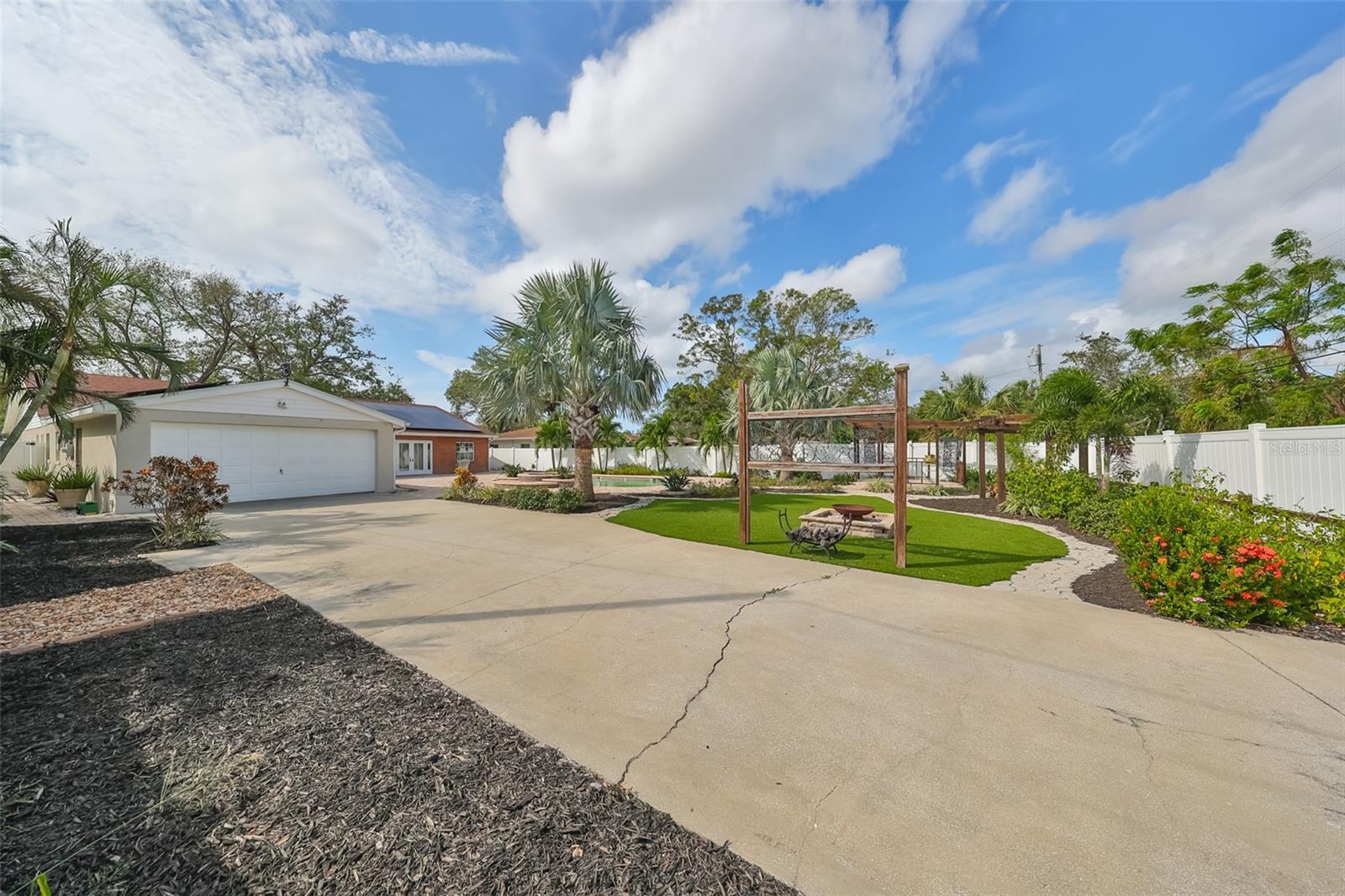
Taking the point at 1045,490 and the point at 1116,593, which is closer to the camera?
the point at 1116,593

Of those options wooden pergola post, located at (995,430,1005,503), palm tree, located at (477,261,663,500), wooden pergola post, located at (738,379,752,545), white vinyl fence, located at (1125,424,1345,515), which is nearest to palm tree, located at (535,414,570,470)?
palm tree, located at (477,261,663,500)

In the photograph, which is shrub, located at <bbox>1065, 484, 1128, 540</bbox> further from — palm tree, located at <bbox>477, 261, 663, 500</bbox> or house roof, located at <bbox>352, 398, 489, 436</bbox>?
house roof, located at <bbox>352, 398, 489, 436</bbox>

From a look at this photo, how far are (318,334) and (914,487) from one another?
31.4 metres

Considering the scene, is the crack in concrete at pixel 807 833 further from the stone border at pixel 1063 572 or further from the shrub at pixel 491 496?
the shrub at pixel 491 496

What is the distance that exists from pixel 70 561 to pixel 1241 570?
44.2 ft

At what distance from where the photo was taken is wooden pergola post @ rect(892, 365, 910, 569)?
6.14 m

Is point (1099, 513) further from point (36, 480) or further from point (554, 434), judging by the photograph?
point (36, 480)

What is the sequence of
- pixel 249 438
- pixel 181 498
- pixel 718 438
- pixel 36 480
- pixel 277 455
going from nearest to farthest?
1. pixel 181 498
2. pixel 249 438
3. pixel 277 455
4. pixel 36 480
5. pixel 718 438

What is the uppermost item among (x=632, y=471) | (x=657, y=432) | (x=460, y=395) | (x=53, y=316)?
(x=460, y=395)

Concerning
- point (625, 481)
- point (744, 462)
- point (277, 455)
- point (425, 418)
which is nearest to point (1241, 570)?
point (744, 462)

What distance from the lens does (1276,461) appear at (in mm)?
7230

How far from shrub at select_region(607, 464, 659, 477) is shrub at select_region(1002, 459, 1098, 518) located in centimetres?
1517

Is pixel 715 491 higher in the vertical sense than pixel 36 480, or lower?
lower

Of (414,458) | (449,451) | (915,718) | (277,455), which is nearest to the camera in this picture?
(915,718)
